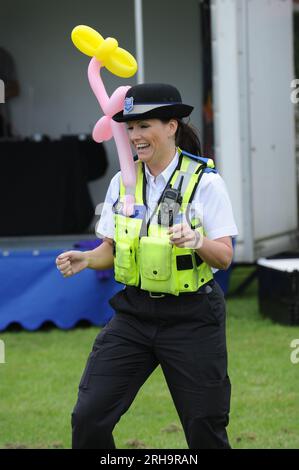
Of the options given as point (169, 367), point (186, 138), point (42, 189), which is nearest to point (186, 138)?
point (186, 138)

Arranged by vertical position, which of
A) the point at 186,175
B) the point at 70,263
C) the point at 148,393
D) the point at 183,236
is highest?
the point at 186,175

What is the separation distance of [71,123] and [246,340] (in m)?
4.80

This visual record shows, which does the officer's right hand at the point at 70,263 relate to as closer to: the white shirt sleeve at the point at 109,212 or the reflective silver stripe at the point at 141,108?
the white shirt sleeve at the point at 109,212

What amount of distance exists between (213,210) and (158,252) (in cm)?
27

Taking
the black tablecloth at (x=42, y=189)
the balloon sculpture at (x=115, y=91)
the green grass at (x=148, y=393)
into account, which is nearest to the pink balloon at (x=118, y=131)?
the balloon sculpture at (x=115, y=91)

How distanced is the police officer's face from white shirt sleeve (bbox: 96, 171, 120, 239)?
20cm

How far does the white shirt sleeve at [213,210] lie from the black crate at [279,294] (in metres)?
4.16

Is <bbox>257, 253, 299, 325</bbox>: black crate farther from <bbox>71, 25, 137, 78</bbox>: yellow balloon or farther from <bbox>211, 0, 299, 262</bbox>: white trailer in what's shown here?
<bbox>71, 25, 137, 78</bbox>: yellow balloon

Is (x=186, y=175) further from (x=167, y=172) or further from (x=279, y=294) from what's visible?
(x=279, y=294)

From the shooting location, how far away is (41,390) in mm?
6297

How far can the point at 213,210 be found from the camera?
3.72 m

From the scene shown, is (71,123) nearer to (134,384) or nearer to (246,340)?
(246,340)

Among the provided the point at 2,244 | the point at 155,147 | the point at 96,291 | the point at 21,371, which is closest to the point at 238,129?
the point at 96,291

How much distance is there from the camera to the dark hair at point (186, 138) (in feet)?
13.1
